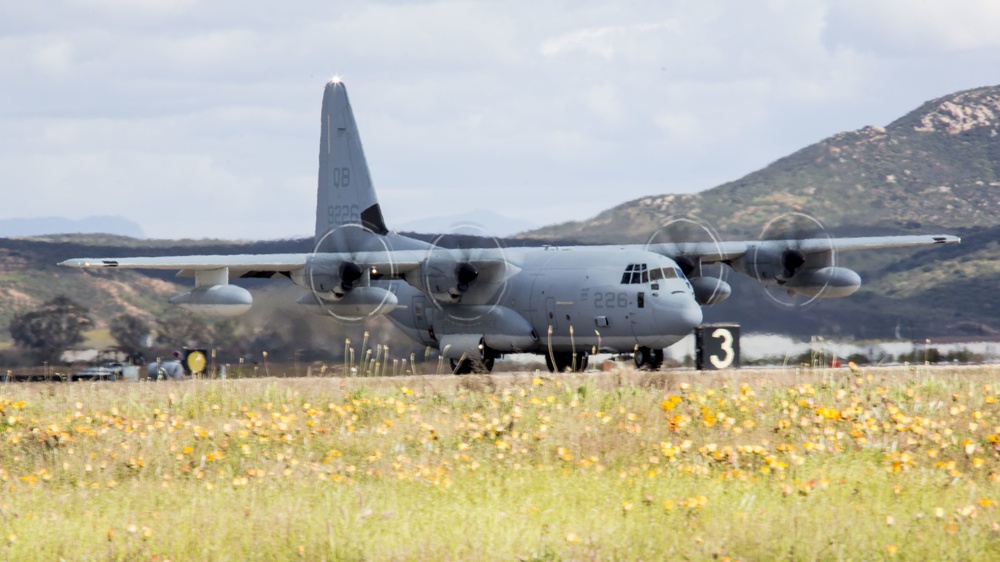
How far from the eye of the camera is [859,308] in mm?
42500

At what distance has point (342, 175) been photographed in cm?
3981

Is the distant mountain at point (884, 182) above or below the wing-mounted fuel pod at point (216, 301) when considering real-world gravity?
above

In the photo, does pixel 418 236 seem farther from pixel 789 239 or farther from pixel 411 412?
pixel 411 412

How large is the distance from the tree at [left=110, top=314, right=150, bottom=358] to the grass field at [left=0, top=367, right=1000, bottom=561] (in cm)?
1785

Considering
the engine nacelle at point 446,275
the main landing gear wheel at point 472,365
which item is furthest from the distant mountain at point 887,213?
the engine nacelle at point 446,275

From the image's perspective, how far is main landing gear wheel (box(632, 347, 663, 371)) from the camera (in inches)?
1253

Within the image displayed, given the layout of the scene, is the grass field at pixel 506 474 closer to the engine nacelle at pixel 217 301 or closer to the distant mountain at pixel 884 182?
the engine nacelle at pixel 217 301

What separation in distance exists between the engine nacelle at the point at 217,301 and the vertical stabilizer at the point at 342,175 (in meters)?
8.16

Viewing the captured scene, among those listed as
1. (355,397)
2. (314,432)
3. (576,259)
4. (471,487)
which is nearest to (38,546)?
(471,487)

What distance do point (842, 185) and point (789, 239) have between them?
42511 millimetres

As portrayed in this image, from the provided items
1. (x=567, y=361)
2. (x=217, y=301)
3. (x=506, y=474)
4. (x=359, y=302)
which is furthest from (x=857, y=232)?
(x=506, y=474)

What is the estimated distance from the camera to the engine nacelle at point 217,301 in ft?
101

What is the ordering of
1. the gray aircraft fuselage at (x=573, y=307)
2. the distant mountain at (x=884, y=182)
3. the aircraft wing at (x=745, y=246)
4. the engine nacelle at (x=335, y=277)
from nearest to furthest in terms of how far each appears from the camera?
the gray aircraft fuselage at (x=573, y=307), the engine nacelle at (x=335, y=277), the aircraft wing at (x=745, y=246), the distant mountain at (x=884, y=182)

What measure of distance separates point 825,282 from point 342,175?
51.4 feet
